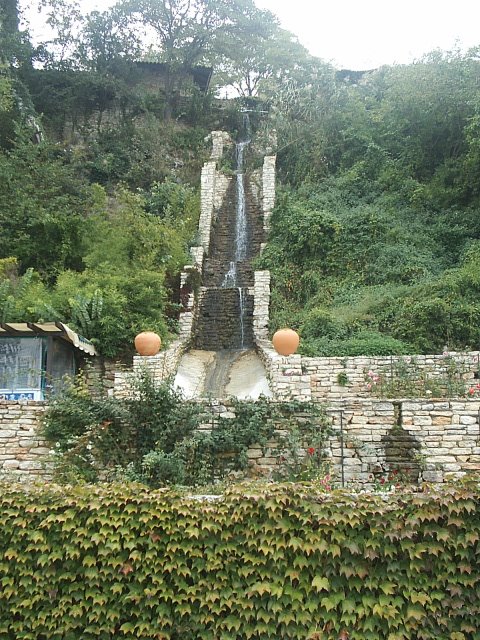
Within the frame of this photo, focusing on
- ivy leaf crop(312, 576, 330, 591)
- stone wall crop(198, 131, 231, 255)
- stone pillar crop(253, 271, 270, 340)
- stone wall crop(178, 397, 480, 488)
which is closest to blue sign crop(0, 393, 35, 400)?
stone wall crop(178, 397, 480, 488)

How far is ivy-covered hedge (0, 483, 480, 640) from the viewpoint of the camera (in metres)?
4.70

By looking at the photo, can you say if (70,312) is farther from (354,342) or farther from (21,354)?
(354,342)

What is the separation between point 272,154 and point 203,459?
19.6 metres

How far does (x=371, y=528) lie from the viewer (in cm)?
481

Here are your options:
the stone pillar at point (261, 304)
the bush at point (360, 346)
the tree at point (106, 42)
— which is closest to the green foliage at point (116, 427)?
the bush at point (360, 346)

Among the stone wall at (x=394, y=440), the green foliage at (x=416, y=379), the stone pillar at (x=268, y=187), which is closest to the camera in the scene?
the stone wall at (x=394, y=440)

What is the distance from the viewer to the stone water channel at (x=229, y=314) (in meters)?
12.0

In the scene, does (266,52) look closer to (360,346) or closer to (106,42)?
(106,42)

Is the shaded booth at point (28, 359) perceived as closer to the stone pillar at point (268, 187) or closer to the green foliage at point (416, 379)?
the green foliage at point (416, 379)

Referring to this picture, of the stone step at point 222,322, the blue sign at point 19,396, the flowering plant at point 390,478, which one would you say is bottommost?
the stone step at point 222,322

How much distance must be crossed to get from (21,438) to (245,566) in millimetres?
4325

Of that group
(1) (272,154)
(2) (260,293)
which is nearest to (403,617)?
(2) (260,293)

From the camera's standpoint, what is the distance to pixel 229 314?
53.4ft

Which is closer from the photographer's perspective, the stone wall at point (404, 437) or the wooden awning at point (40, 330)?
the stone wall at point (404, 437)
